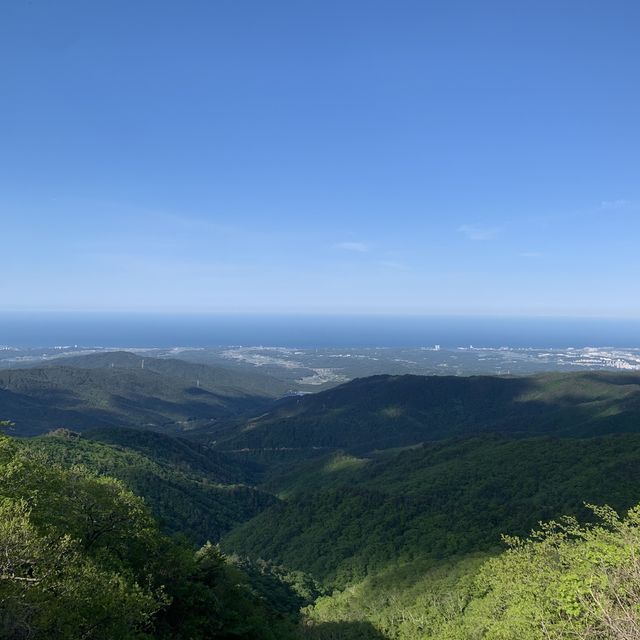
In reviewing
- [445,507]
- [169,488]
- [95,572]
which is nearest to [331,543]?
[445,507]

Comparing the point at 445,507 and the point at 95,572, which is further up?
the point at 95,572

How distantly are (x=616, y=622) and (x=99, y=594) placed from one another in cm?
2125

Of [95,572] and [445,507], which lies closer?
[95,572]

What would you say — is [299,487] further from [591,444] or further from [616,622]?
[616,622]

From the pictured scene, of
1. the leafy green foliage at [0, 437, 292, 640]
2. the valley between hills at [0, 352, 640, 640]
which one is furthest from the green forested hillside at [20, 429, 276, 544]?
the leafy green foliage at [0, 437, 292, 640]

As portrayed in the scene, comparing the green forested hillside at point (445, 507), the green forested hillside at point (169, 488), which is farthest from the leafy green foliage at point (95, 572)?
the green forested hillside at point (169, 488)

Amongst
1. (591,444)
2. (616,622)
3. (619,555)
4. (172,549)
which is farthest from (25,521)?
(591,444)

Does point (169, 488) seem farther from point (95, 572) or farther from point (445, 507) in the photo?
point (95, 572)

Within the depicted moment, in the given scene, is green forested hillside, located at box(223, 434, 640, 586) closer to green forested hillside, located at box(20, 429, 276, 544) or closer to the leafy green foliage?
green forested hillside, located at box(20, 429, 276, 544)

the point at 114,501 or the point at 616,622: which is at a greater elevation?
the point at 616,622

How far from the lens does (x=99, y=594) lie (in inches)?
819

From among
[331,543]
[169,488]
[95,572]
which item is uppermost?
[95,572]

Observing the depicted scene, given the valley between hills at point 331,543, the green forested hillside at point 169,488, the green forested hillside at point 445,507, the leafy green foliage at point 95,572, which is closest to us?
the leafy green foliage at point 95,572

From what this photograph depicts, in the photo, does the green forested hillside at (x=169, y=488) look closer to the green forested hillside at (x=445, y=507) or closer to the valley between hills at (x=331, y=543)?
the valley between hills at (x=331, y=543)
